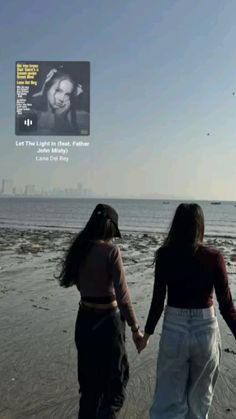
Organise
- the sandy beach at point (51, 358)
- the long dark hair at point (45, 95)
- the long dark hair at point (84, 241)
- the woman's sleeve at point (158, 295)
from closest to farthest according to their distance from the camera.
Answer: the woman's sleeve at point (158, 295) < the long dark hair at point (84, 241) < the sandy beach at point (51, 358) < the long dark hair at point (45, 95)

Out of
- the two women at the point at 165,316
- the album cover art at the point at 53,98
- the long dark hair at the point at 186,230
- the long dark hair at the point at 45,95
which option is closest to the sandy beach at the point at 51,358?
the two women at the point at 165,316

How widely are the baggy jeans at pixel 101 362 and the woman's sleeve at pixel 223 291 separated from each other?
3.07 ft

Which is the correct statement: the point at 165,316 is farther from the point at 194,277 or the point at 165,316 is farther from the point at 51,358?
the point at 51,358

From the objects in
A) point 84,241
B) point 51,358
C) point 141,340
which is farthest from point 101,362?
point 51,358

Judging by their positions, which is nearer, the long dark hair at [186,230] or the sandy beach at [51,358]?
the long dark hair at [186,230]

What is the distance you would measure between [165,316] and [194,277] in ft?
1.48

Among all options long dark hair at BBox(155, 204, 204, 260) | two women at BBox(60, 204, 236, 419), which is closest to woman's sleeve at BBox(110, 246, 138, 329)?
two women at BBox(60, 204, 236, 419)

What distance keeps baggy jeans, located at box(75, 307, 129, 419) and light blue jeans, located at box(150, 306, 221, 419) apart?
1.30 feet

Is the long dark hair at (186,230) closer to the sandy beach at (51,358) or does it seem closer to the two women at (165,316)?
the two women at (165,316)

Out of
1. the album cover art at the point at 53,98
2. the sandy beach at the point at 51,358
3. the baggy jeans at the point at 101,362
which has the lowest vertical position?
the sandy beach at the point at 51,358

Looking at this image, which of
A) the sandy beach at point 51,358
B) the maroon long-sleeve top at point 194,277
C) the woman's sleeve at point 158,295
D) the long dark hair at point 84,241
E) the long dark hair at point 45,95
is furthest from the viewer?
the long dark hair at point 45,95

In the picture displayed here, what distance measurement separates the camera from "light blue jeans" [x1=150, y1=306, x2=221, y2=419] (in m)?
3.83

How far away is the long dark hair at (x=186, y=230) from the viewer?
3896 millimetres

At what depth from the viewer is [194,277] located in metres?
3.80
